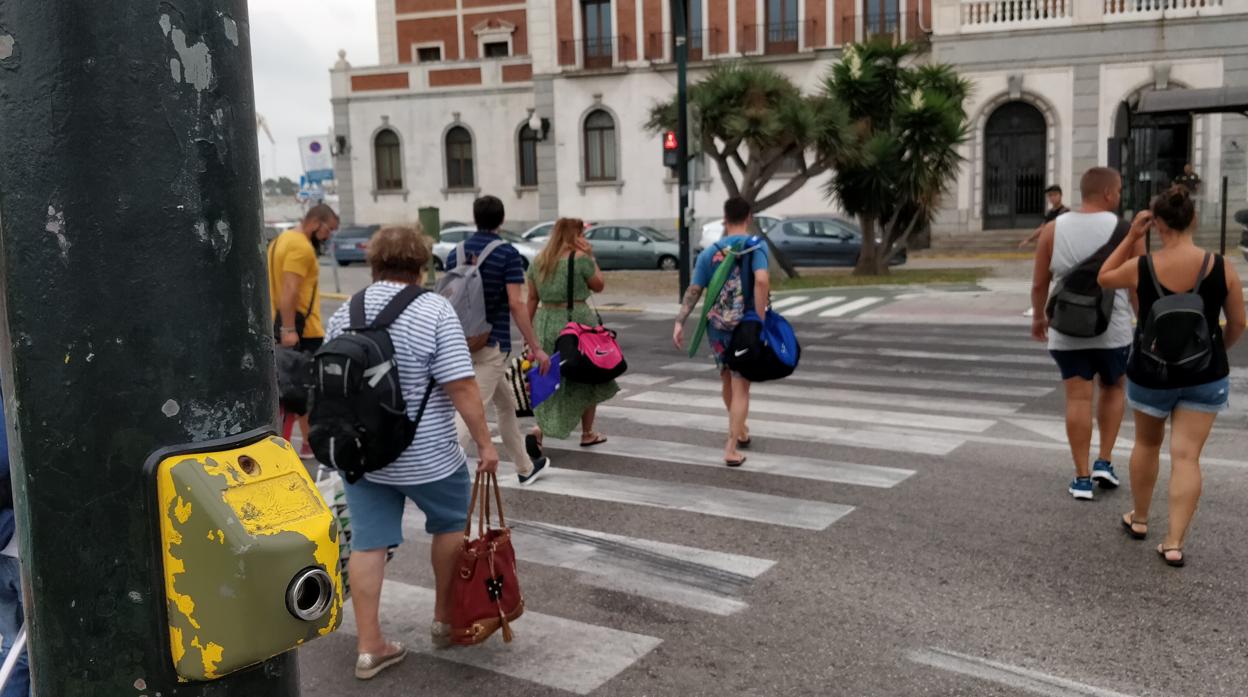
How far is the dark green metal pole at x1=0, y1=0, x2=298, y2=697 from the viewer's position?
4.90ft

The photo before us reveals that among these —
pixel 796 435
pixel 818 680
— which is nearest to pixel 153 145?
pixel 818 680

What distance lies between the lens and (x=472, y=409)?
4461 millimetres

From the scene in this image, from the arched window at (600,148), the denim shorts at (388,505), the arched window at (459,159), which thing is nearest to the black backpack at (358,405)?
the denim shorts at (388,505)

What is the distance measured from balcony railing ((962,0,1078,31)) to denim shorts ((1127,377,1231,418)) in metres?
28.4

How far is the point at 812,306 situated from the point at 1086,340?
1186 centimetres

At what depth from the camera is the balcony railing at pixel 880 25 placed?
3628 centimetres

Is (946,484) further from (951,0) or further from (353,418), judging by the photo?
(951,0)

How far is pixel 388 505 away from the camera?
4.60 metres

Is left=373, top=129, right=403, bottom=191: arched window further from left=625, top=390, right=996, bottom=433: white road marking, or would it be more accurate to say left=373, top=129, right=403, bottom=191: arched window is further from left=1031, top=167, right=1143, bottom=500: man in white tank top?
left=1031, top=167, right=1143, bottom=500: man in white tank top

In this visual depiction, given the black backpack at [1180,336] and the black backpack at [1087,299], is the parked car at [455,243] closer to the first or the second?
the black backpack at [1087,299]

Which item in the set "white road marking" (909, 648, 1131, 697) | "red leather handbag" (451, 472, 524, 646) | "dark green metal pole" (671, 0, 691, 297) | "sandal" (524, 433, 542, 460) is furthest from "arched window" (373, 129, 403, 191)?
"white road marking" (909, 648, 1131, 697)

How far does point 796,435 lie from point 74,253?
7.59 metres

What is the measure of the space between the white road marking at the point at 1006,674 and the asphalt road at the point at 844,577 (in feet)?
0.04

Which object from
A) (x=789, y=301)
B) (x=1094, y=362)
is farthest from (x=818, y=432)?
(x=789, y=301)
